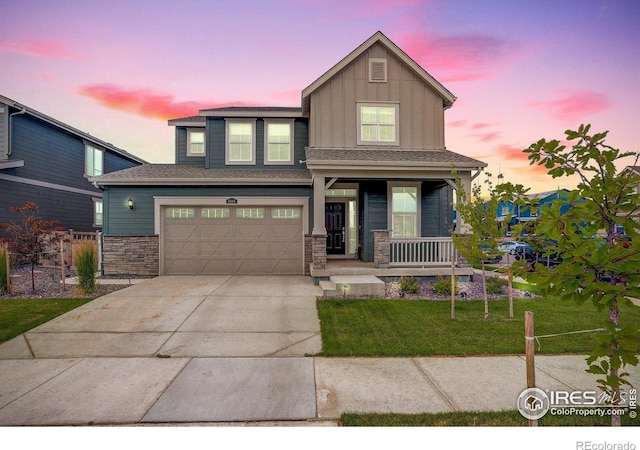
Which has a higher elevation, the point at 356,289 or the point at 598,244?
the point at 598,244

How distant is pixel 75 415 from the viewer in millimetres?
3254

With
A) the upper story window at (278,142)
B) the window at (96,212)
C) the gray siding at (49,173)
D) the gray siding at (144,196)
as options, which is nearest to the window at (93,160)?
the gray siding at (49,173)

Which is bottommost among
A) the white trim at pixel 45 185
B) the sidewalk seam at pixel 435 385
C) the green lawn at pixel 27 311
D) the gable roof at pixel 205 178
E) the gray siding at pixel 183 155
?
the sidewalk seam at pixel 435 385

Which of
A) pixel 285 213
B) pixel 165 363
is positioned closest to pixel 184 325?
pixel 165 363

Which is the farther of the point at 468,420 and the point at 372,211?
the point at 372,211

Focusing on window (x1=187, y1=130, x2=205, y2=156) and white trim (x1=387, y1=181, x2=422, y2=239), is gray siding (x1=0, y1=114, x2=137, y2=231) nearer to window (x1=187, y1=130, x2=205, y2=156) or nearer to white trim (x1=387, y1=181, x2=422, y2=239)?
window (x1=187, y1=130, x2=205, y2=156)

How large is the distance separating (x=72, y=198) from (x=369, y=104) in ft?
52.5

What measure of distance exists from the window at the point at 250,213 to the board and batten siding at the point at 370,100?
3.16m

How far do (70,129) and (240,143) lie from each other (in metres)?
10.1

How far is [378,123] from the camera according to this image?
11711 millimetres

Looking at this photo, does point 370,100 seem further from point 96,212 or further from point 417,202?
point 96,212

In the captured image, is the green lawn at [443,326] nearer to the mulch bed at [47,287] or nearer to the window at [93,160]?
the mulch bed at [47,287]

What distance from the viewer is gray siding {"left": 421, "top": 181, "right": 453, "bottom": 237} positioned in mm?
11734

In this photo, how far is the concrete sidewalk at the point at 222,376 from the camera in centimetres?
331
